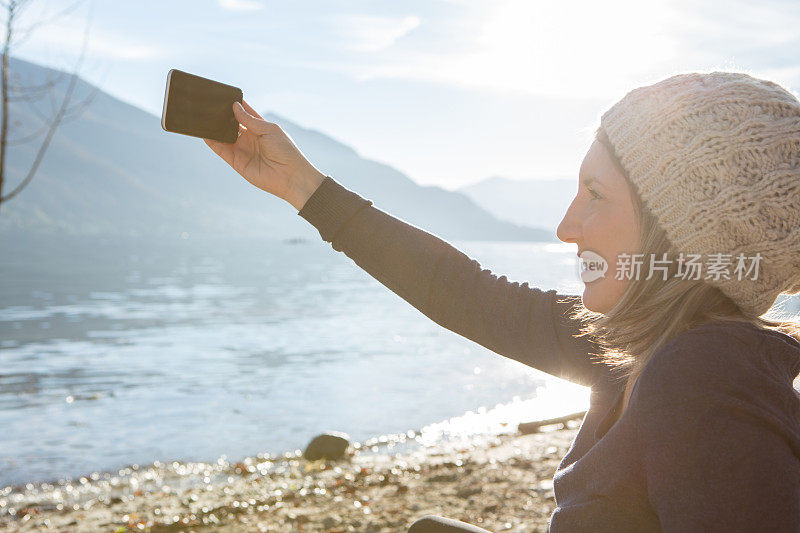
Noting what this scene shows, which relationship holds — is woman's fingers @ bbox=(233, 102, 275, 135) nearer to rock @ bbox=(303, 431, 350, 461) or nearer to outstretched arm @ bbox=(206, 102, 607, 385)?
outstretched arm @ bbox=(206, 102, 607, 385)

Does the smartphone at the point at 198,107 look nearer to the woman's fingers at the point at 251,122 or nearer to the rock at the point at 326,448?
the woman's fingers at the point at 251,122

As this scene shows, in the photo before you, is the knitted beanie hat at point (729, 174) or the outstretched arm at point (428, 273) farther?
the outstretched arm at point (428, 273)

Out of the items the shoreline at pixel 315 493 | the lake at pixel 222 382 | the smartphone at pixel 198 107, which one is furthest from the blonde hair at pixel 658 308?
the shoreline at pixel 315 493

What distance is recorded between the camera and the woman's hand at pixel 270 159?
8.93ft

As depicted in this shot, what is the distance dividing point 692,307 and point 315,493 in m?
9.44

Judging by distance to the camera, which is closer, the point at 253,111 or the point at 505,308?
the point at 505,308

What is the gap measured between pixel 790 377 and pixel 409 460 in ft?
42.4

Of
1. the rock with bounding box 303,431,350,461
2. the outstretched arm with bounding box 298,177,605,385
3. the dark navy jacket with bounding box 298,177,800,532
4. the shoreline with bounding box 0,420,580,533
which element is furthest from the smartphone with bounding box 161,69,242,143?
Result: the rock with bounding box 303,431,350,461

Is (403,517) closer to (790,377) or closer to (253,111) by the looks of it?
(253,111)

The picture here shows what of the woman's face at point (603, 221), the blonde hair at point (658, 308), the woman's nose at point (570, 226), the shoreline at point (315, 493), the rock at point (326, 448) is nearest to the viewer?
the blonde hair at point (658, 308)

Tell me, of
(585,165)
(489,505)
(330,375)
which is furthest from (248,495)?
(330,375)

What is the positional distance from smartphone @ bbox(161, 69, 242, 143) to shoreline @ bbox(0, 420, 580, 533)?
6432 mm

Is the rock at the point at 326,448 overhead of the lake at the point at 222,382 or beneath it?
overhead

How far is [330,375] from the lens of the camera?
25.8 meters
